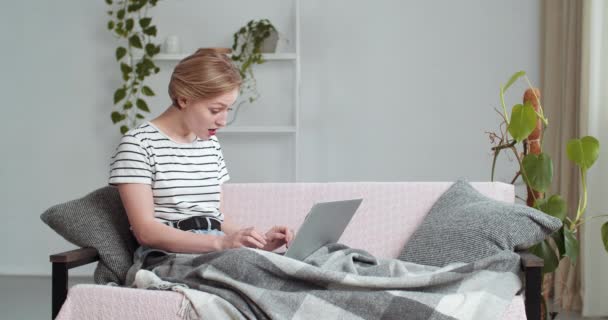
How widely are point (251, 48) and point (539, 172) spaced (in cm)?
237

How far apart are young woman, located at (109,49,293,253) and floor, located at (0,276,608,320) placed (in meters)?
1.91

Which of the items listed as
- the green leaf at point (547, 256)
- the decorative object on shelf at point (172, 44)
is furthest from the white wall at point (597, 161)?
the decorative object on shelf at point (172, 44)

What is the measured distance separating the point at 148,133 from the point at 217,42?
108 inches

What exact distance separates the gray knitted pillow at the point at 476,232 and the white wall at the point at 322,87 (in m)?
2.36

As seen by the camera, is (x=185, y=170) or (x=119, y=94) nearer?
(x=185, y=170)

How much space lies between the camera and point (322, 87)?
4910 mm

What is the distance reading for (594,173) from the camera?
12.6 ft

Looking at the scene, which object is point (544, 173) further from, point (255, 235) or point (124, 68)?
point (124, 68)

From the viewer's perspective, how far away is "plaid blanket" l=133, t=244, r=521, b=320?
6.48 feet

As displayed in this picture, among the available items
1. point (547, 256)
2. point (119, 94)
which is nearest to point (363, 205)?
point (547, 256)

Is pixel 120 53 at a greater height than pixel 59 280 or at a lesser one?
greater

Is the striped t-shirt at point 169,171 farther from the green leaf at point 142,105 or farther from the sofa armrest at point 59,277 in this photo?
the green leaf at point 142,105

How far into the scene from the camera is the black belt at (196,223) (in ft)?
7.66

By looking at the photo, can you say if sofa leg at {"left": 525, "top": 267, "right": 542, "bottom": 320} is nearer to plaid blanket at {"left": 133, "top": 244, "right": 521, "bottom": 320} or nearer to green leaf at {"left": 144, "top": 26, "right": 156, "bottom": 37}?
plaid blanket at {"left": 133, "top": 244, "right": 521, "bottom": 320}
